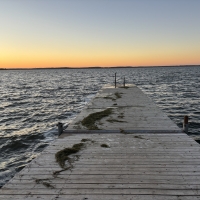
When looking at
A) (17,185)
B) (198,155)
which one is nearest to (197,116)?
(198,155)

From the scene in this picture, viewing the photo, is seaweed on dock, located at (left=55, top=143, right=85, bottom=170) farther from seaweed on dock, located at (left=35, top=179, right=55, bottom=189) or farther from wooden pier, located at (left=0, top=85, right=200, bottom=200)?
seaweed on dock, located at (left=35, top=179, right=55, bottom=189)

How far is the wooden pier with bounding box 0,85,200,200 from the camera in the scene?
4.82 m

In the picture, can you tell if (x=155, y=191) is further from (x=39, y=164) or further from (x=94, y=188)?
(x=39, y=164)

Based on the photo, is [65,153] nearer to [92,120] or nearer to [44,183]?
[44,183]

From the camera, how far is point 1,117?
19.5 meters

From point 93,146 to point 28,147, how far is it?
618 centimetres

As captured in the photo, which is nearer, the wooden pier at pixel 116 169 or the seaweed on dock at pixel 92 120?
the wooden pier at pixel 116 169

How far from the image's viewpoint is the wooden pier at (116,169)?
4824 millimetres

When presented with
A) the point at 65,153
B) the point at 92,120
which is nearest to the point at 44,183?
the point at 65,153

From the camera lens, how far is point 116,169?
5.94 meters

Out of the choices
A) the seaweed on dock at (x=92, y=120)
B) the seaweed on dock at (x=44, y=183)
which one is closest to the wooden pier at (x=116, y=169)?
the seaweed on dock at (x=44, y=183)

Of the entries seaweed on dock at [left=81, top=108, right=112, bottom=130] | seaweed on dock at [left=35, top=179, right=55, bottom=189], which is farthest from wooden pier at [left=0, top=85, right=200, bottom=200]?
seaweed on dock at [left=81, top=108, right=112, bottom=130]

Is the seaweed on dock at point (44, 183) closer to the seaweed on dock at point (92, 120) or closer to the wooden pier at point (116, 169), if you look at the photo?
the wooden pier at point (116, 169)

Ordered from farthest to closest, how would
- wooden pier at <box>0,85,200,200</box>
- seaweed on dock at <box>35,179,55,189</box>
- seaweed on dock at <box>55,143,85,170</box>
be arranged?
seaweed on dock at <box>55,143,85,170</box>
seaweed on dock at <box>35,179,55,189</box>
wooden pier at <box>0,85,200,200</box>
